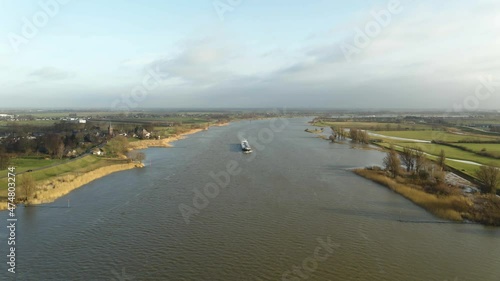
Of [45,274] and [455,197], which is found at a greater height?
[455,197]

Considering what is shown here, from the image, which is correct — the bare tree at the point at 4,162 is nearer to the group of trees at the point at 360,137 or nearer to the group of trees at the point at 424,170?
the group of trees at the point at 424,170

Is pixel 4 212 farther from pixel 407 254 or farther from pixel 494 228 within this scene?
pixel 494 228

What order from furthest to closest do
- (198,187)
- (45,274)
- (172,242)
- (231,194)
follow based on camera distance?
1. (198,187)
2. (231,194)
3. (172,242)
4. (45,274)

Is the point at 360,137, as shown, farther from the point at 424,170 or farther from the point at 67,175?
the point at 67,175

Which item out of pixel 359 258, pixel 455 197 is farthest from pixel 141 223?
pixel 455 197

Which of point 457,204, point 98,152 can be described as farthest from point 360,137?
point 98,152

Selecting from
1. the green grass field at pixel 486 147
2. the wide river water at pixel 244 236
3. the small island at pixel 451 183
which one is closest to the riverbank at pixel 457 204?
the small island at pixel 451 183
